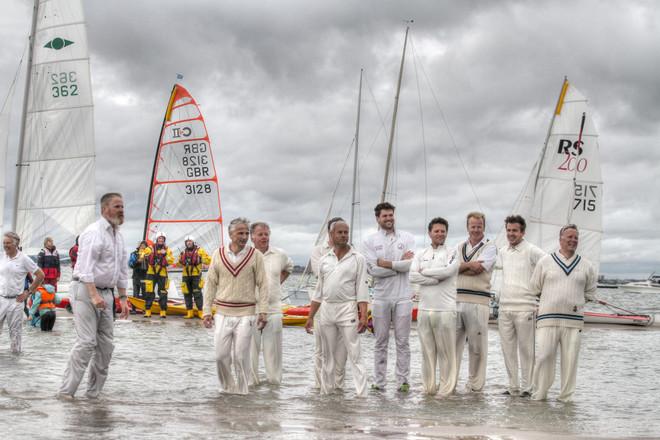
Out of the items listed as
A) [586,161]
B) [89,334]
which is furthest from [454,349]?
[586,161]

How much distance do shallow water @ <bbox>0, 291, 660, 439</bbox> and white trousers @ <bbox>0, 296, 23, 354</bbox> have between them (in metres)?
0.20

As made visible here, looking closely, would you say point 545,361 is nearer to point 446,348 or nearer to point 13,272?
point 446,348

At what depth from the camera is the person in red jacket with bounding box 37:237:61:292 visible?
69.2 ft

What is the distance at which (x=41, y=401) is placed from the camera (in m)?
8.09

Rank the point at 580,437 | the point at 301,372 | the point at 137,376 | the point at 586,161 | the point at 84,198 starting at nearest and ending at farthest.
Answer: the point at 580,437
the point at 137,376
the point at 301,372
the point at 84,198
the point at 586,161

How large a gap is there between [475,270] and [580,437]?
3.28m

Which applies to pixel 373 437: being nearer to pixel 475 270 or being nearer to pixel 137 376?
pixel 475 270

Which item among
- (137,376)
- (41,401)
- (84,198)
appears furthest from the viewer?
(84,198)

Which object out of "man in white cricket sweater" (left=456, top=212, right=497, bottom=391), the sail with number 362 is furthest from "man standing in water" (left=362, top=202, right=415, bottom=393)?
the sail with number 362

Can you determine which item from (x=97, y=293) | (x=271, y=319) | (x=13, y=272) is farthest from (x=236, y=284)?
(x=13, y=272)

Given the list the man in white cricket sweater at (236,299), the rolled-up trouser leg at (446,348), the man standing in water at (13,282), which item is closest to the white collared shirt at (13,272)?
the man standing in water at (13,282)

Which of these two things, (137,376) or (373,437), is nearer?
(373,437)

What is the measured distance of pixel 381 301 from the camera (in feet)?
33.2

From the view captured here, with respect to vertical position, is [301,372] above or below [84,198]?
below
